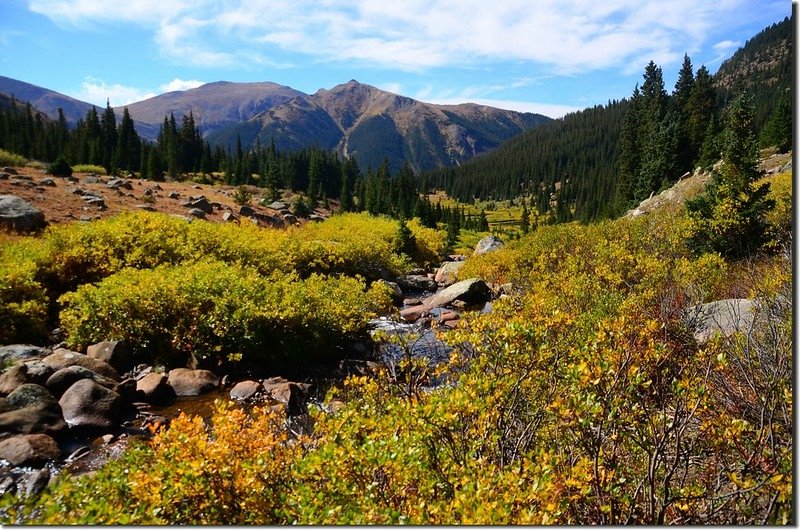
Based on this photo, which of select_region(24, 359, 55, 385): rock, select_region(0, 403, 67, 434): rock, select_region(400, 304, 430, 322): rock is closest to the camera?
select_region(0, 403, 67, 434): rock

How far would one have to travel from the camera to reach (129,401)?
12523mm

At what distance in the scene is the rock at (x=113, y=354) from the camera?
14.5m

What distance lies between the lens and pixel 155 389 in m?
13.0

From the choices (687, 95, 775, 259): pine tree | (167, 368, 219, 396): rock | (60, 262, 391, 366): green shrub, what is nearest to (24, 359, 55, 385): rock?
(60, 262, 391, 366): green shrub

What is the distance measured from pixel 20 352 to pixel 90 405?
160 inches

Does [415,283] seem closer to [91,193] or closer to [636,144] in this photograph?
[91,193]

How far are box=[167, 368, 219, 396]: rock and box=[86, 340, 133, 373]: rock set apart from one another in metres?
1.56

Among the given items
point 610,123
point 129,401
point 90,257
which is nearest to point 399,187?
point 90,257

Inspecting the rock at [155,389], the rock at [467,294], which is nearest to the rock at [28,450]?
the rock at [155,389]

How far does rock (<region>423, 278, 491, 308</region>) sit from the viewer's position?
2522 cm

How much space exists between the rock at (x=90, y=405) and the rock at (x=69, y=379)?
47 cm

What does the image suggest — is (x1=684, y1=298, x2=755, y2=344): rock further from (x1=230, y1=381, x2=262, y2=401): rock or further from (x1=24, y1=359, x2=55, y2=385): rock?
(x1=24, y1=359, x2=55, y2=385): rock

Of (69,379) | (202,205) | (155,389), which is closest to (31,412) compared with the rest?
(69,379)

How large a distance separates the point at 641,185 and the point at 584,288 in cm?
5268
